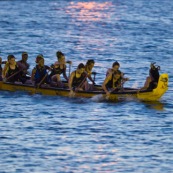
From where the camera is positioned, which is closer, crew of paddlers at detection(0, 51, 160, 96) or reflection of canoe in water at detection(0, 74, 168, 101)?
reflection of canoe in water at detection(0, 74, 168, 101)

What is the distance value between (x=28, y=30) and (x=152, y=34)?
1106cm

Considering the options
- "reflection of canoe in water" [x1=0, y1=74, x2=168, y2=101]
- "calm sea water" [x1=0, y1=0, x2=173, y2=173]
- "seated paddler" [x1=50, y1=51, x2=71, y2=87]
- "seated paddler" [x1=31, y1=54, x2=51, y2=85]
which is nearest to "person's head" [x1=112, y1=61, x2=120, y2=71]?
"reflection of canoe in water" [x1=0, y1=74, x2=168, y2=101]

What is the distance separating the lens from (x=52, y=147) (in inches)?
1683

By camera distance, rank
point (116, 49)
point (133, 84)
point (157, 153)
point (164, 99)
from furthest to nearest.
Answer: point (116, 49), point (133, 84), point (164, 99), point (157, 153)

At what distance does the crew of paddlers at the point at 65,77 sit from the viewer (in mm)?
50906

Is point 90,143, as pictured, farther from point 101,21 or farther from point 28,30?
point 101,21

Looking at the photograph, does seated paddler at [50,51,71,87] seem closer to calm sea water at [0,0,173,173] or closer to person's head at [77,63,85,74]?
calm sea water at [0,0,173,173]

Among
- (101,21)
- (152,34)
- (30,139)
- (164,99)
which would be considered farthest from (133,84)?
(101,21)

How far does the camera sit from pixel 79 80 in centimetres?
5159

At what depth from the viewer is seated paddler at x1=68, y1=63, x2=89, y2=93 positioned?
5147cm

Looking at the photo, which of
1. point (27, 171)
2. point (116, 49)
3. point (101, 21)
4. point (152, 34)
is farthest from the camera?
point (101, 21)

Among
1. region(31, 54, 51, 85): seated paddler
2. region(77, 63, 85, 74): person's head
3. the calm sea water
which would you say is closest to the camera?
the calm sea water

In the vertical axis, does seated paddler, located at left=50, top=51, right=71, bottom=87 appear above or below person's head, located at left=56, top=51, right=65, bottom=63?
below

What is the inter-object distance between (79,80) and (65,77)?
77.4 inches
